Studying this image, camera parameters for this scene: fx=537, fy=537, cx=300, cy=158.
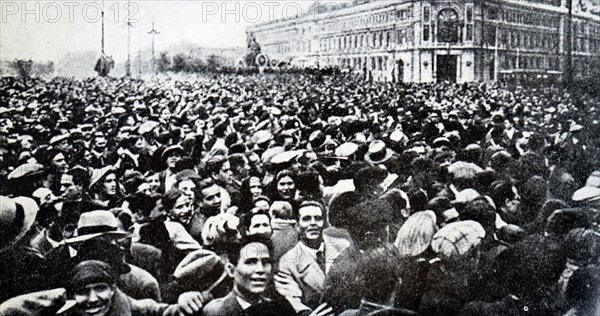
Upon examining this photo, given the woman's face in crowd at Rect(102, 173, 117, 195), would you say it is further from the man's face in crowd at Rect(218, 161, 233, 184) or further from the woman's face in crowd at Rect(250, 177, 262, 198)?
the woman's face in crowd at Rect(250, 177, 262, 198)

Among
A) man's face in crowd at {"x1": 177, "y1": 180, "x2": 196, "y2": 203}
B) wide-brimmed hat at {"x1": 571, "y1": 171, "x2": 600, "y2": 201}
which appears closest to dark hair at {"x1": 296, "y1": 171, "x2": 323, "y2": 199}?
man's face in crowd at {"x1": 177, "y1": 180, "x2": 196, "y2": 203}

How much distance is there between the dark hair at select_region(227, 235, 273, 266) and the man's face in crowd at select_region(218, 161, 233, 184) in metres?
0.33

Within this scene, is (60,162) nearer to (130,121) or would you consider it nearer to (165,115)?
(130,121)

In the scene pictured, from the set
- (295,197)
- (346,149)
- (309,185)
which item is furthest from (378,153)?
(295,197)

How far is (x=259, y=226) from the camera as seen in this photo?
2930mm

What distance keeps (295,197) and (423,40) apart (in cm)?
129

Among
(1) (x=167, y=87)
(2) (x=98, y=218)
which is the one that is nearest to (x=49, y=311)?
(2) (x=98, y=218)

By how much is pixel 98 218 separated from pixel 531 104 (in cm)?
272

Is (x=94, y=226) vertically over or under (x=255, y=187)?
under

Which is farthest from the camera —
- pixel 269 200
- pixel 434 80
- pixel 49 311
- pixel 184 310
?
pixel 434 80

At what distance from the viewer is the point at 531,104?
3494mm

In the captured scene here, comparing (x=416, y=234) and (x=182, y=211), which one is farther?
(x=416, y=234)

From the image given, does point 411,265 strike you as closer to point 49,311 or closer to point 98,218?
point 98,218

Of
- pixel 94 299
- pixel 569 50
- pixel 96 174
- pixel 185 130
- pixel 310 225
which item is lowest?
pixel 94 299
